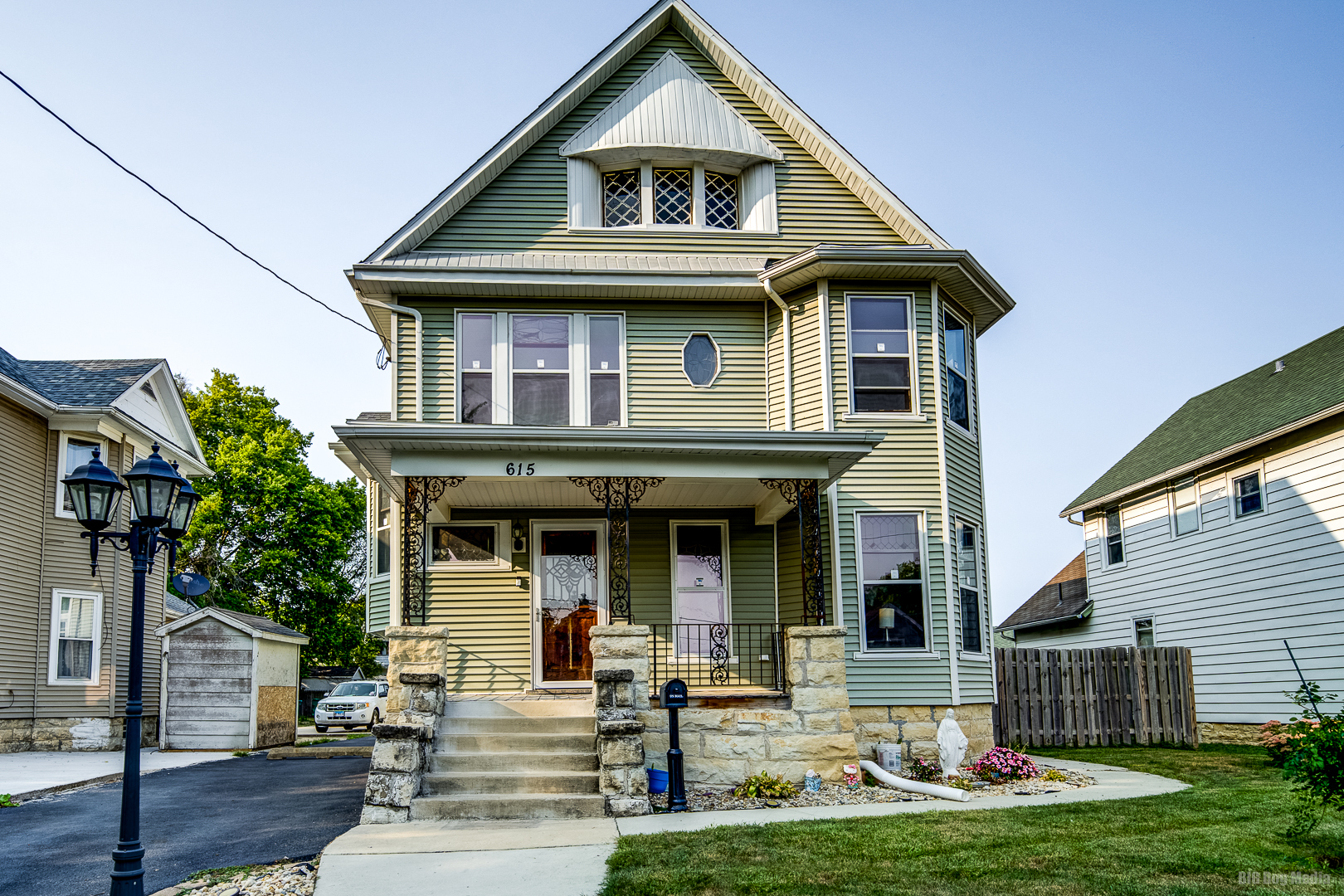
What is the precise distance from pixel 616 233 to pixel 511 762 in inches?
291

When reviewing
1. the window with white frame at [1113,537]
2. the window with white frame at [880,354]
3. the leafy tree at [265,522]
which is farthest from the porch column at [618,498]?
the leafy tree at [265,522]

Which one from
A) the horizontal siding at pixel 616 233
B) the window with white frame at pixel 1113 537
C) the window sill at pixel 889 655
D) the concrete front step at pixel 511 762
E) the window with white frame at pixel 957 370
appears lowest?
the concrete front step at pixel 511 762

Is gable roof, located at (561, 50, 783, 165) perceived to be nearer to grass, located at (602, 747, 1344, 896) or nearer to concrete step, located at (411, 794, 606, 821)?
concrete step, located at (411, 794, 606, 821)

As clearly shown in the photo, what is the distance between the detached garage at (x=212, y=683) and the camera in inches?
699

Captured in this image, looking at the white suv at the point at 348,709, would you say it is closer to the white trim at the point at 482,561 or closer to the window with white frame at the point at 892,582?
the white trim at the point at 482,561

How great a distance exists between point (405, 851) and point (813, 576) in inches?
222

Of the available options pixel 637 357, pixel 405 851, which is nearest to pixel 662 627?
pixel 637 357

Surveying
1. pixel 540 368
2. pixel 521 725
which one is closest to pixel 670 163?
pixel 540 368

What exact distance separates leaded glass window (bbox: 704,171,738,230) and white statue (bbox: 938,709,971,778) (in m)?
7.20

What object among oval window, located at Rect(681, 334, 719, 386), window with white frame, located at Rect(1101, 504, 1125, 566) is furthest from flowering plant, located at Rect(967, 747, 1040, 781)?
window with white frame, located at Rect(1101, 504, 1125, 566)

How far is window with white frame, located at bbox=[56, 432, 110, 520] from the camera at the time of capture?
1873cm

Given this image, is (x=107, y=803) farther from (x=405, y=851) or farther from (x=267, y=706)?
(x=267, y=706)

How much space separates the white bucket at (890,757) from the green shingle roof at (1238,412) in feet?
29.4

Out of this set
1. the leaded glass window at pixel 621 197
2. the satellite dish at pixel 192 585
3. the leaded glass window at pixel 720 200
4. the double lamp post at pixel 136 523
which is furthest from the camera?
the satellite dish at pixel 192 585
